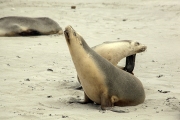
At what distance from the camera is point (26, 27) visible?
10.8 meters

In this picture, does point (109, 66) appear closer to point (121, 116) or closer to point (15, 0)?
point (121, 116)

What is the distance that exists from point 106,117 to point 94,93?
1.63 ft

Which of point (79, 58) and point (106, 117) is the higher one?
point (79, 58)

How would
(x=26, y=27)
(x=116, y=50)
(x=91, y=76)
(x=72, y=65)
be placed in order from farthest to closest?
(x=26, y=27) → (x=72, y=65) → (x=116, y=50) → (x=91, y=76)

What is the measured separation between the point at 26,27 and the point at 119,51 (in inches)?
165

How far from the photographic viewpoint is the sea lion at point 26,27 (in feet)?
34.7

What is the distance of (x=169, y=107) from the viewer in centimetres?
522

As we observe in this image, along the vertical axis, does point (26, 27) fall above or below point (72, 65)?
above

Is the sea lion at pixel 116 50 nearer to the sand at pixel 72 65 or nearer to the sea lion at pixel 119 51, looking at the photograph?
the sea lion at pixel 119 51

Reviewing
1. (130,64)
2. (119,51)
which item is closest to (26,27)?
(119,51)

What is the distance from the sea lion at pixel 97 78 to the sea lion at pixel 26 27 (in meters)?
5.53

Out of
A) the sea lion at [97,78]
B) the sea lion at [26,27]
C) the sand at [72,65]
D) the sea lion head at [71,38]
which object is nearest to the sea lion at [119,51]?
the sand at [72,65]

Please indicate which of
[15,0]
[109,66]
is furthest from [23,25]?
[15,0]

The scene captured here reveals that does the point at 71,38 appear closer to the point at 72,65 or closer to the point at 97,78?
the point at 97,78
